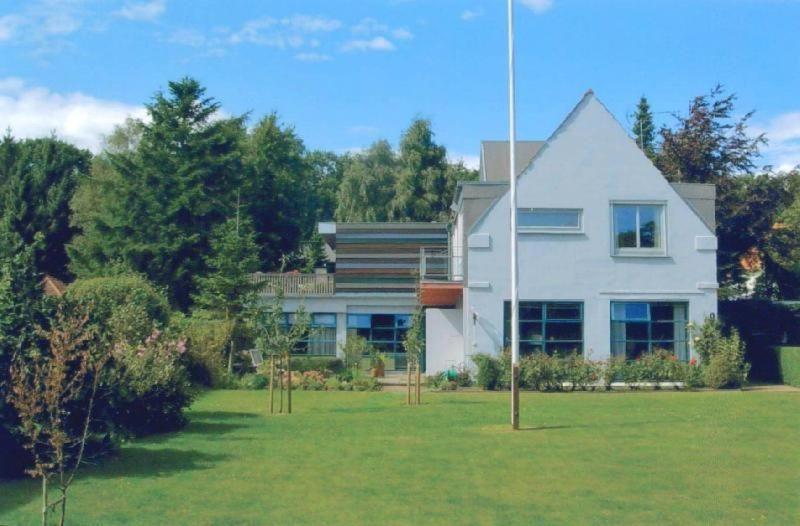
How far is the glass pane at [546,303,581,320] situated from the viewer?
1219 inches

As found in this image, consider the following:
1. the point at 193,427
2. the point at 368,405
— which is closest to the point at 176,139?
the point at 368,405

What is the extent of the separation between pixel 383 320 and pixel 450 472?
98.2ft

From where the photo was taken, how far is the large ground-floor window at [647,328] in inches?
1219

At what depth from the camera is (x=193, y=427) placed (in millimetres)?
18172

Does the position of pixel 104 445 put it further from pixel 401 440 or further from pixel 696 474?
pixel 696 474

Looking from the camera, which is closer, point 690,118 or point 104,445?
point 104,445

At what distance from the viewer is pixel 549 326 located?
30938mm

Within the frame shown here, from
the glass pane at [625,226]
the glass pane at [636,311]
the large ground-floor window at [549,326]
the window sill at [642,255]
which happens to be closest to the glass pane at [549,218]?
the glass pane at [625,226]

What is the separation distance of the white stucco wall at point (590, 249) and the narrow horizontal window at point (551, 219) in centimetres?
22

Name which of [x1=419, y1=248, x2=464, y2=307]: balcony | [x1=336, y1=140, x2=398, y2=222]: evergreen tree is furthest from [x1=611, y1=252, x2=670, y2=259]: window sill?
[x1=336, y1=140, x2=398, y2=222]: evergreen tree

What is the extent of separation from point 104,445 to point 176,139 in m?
38.9

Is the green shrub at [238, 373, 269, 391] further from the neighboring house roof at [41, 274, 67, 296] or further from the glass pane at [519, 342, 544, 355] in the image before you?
the glass pane at [519, 342, 544, 355]

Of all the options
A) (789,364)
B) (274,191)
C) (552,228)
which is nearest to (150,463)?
(552,228)

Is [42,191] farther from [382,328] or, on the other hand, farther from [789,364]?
[789,364]
